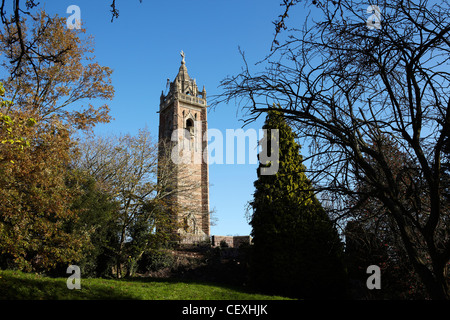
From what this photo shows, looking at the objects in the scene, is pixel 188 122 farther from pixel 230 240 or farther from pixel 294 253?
pixel 294 253

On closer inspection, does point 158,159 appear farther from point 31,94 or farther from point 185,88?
point 185,88

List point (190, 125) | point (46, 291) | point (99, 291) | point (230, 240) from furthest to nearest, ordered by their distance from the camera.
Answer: point (190, 125) < point (230, 240) < point (99, 291) < point (46, 291)

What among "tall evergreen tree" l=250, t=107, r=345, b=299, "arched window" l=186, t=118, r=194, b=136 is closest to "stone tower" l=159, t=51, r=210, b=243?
"arched window" l=186, t=118, r=194, b=136

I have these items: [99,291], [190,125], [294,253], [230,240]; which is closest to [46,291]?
[99,291]

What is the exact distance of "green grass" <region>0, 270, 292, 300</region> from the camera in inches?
366

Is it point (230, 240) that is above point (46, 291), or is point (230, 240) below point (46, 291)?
above

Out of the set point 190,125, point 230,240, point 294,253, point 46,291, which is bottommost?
point 46,291

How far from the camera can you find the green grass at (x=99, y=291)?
9305mm

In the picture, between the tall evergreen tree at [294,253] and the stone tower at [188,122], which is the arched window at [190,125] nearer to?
the stone tower at [188,122]

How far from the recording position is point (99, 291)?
10.9m

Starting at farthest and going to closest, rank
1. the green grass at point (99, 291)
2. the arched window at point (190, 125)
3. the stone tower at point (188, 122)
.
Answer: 1. the arched window at point (190, 125)
2. the stone tower at point (188, 122)
3. the green grass at point (99, 291)

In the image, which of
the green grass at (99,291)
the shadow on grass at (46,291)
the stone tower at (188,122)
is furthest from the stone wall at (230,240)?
the shadow on grass at (46,291)

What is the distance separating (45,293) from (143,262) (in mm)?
9952

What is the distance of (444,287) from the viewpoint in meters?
4.24
